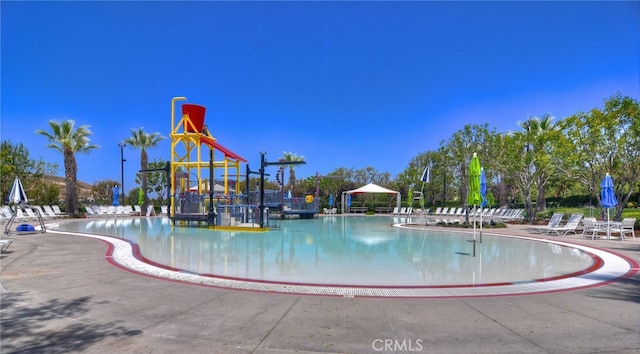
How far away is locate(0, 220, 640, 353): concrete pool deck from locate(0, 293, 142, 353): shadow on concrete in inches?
0.4

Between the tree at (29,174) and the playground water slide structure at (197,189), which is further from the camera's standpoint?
the tree at (29,174)

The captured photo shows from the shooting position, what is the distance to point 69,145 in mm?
28750

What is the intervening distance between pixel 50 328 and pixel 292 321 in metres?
2.60

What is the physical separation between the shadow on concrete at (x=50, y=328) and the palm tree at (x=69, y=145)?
91.8 feet

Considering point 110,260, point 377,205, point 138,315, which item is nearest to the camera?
point 138,315

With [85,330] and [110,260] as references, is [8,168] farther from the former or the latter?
[85,330]

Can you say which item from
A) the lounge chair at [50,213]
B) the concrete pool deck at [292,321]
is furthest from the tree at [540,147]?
the lounge chair at [50,213]

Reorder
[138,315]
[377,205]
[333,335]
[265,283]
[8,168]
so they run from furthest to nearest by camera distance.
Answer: [377,205] → [8,168] → [265,283] → [138,315] → [333,335]

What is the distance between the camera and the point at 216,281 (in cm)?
661

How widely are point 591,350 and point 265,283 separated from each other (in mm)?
4495

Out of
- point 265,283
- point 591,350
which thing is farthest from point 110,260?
point 591,350

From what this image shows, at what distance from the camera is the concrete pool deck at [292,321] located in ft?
12.3

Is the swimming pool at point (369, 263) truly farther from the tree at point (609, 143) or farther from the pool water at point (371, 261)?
the tree at point (609, 143)

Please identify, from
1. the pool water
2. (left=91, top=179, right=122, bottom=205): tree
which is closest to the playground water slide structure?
the pool water
